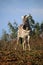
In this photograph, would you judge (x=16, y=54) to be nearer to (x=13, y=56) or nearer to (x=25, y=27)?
(x=13, y=56)

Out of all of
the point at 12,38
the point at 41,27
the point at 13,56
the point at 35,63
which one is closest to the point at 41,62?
the point at 35,63

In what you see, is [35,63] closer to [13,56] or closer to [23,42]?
[13,56]

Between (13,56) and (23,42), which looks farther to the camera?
(23,42)

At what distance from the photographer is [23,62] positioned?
633 inches

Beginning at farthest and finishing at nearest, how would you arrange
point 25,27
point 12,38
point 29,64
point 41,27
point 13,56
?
point 41,27 < point 12,38 < point 25,27 < point 13,56 < point 29,64

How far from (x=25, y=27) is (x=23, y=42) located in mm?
1199

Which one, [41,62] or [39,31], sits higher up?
[39,31]

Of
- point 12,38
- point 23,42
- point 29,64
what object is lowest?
point 29,64

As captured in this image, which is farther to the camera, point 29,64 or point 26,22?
point 26,22

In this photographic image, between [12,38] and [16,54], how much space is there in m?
19.3

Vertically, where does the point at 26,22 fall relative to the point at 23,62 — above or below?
above

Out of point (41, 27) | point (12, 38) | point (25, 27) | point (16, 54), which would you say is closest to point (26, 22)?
point (25, 27)

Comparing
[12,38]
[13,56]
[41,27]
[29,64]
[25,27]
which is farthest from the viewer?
[41,27]

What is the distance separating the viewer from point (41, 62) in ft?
53.3
